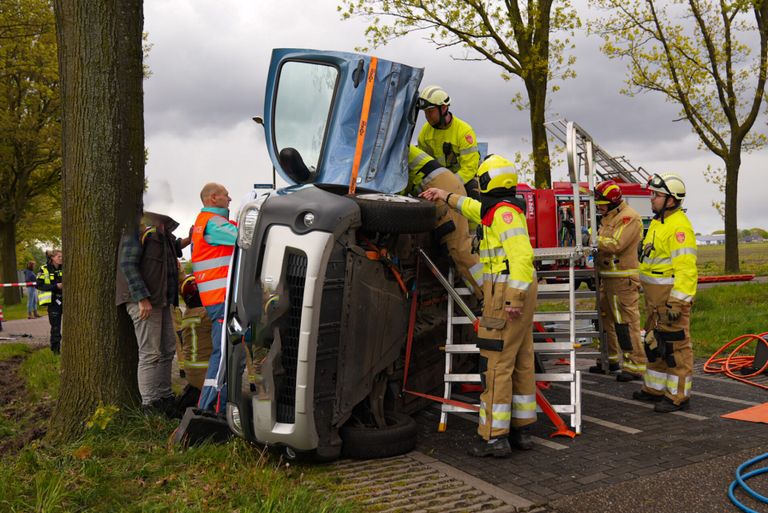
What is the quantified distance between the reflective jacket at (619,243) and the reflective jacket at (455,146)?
1977 millimetres

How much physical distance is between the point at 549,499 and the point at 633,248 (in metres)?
4.35

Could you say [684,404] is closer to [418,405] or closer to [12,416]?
[418,405]

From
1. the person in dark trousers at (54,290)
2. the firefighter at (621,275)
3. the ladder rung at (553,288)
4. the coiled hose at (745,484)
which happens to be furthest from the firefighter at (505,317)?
the person in dark trousers at (54,290)

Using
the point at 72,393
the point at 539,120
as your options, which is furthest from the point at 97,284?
the point at 539,120

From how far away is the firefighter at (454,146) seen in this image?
20.5ft

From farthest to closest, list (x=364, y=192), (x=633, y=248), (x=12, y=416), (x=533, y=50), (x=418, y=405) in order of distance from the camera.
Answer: (x=533, y=50) < (x=633, y=248) < (x=12, y=416) < (x=418, y=405) < (x=364, y=192)

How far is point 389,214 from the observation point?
4.61 meters

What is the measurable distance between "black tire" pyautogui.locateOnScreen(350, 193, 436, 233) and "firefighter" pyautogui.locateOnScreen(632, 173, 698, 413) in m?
2.62

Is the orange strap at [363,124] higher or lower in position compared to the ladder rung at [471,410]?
higher

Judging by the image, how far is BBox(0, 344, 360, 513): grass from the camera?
3.68m

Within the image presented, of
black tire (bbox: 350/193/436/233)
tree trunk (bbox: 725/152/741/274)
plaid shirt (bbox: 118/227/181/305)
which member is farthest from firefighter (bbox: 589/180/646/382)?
tree trunk (bbox: 725/152/741/274)

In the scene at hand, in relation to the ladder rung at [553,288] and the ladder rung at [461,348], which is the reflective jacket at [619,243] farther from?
the ladder rung at [461,348]

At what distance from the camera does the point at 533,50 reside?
50.9 feet

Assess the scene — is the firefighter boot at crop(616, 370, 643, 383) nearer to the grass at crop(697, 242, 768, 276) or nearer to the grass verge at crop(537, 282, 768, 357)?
the grass verge at crop(537, 282, 768, 357)
